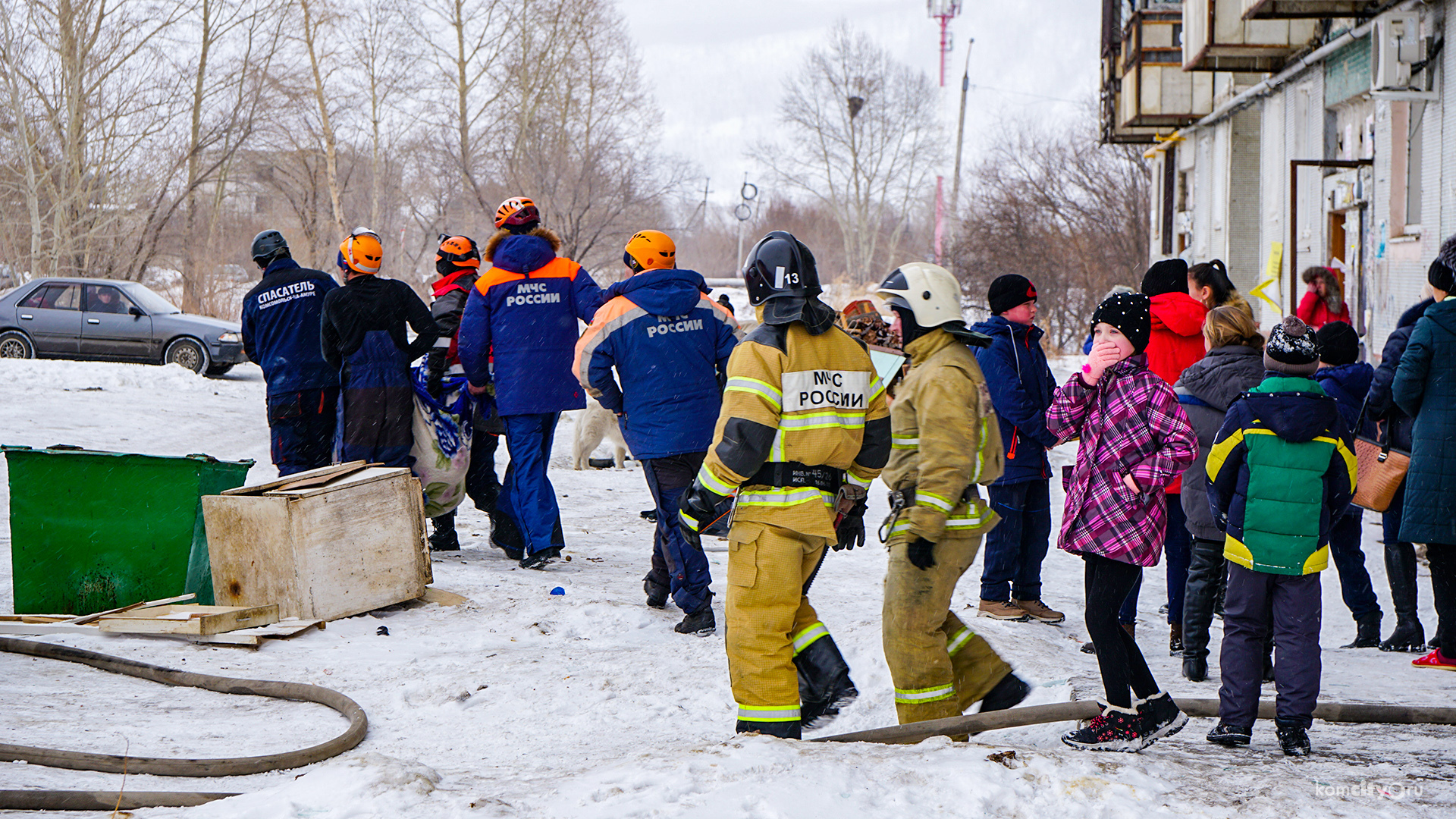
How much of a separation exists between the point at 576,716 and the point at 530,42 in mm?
37900

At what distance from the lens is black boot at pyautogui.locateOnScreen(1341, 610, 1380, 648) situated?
591 cm

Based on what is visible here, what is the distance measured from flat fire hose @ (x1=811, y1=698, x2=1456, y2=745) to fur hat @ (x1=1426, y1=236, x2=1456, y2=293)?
200 centimetres

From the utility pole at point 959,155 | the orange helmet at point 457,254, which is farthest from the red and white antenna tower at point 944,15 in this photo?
the orange helmet at point 457,254

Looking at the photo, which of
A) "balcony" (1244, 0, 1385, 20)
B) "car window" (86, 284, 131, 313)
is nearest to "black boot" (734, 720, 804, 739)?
"balcony" (1244, 0, 1385, 20)

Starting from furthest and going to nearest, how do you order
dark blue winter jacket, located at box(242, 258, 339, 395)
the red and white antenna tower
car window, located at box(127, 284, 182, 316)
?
the red and white antenna tower
car window, located at box(127, 284, 182, 316)
dark blue winter jacket, located at box(242, 258, 339, 395)

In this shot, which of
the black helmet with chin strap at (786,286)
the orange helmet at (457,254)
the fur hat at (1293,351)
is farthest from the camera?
the orange helmet at (457,254)

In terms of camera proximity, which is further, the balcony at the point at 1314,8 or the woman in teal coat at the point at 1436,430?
the balcony at the point at 1314,8

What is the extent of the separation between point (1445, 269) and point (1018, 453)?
207cm

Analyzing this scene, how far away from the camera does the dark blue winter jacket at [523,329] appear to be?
265 inches

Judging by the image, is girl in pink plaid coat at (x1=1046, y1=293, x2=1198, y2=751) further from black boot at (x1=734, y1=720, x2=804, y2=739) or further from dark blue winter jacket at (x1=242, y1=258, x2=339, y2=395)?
dark blue winter jacket at (x1=242, y1=258, x2=339, y2=395)

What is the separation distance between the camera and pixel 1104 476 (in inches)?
163

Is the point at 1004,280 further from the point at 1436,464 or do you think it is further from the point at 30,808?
the point at 30,808

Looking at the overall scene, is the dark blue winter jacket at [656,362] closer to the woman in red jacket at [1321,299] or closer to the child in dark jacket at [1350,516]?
the child in dark jacket at [1350,516]

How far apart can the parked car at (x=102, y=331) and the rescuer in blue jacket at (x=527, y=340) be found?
516 inches
